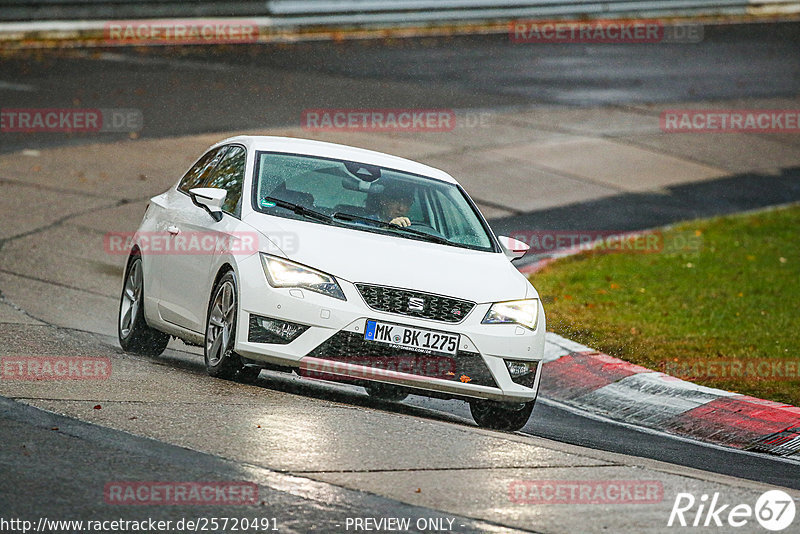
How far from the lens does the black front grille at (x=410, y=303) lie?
310 inches

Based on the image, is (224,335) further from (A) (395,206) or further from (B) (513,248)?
(B) (513,248)

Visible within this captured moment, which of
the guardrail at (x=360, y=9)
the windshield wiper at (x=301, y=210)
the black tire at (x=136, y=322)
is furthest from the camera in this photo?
the guardrail at (x=360, y=9)

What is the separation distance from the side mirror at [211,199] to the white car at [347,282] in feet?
0.05

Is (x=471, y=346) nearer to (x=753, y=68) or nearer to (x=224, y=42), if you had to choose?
(x=224, y=42)

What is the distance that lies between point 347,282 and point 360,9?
73.4 feet

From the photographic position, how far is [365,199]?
901 cm

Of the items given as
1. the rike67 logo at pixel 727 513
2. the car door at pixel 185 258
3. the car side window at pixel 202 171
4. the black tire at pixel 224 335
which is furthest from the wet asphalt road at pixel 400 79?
the rike67 logo at pixel 727 513

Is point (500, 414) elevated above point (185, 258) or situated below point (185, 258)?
below

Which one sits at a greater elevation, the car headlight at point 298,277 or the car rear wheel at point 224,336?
the car headlight at point 298,277

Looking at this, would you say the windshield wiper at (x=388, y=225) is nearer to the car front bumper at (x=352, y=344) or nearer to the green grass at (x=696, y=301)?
the car front bumper at (x=352, y=344)

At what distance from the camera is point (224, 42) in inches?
1081

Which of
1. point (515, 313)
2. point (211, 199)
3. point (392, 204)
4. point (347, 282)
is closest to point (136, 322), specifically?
point (211, 199)

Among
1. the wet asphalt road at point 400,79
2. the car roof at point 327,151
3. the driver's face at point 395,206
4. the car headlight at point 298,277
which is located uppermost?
the car roof at point 327,151

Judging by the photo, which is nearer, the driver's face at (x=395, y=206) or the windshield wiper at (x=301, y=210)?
the windshield wiper at (x=301, y=210)
